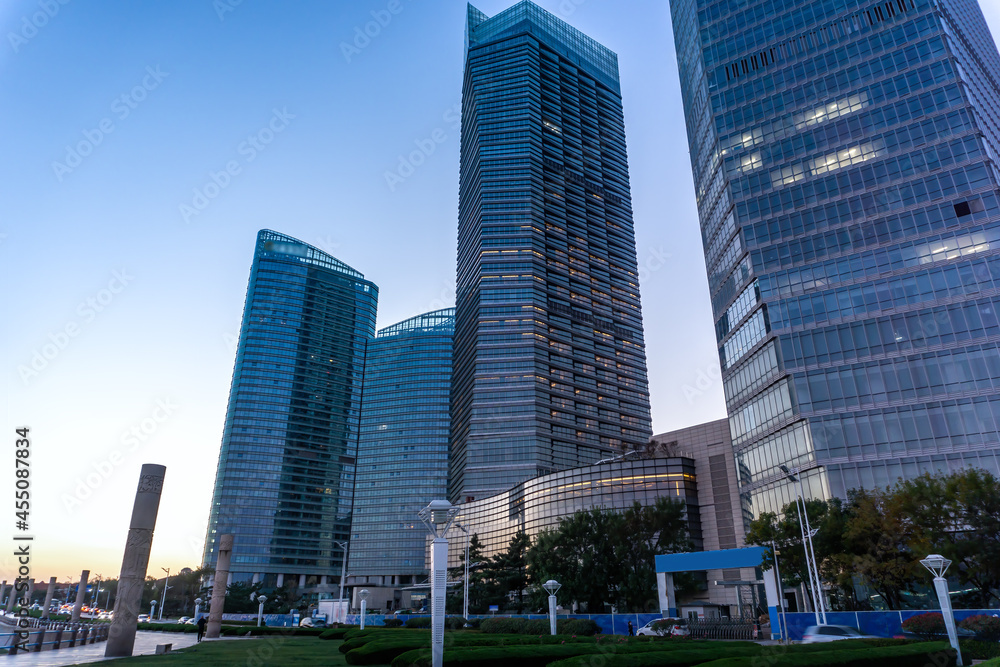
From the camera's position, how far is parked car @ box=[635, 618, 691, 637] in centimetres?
4605

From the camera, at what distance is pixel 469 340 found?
18800 cm

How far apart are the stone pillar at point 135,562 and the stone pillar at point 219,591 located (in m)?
25.9

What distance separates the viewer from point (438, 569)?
960 inches

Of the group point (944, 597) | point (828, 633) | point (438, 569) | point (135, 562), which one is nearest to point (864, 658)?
point (944, 597)

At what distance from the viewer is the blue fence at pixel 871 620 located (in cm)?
3682

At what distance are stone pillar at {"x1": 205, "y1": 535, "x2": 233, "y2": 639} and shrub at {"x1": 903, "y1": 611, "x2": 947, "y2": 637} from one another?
53.7 meters

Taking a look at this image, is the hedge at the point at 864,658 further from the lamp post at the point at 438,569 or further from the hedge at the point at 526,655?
the lamp post at the point at 438,569

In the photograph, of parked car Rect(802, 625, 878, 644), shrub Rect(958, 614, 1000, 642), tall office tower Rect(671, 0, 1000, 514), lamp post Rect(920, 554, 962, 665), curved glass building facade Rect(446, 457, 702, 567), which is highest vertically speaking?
tall office tower Rect(671, 0, 1000, 514)

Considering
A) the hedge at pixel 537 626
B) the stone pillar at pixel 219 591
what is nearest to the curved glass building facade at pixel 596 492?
the hedge at pixel 537 626

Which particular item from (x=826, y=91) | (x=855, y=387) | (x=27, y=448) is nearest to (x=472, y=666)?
(x=27, y=448)

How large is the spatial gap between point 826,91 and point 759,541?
64982mm

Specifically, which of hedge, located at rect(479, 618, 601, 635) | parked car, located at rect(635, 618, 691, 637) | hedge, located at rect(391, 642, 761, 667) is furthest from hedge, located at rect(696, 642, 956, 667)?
hedge, located at rect(479, 618, 601, 635)

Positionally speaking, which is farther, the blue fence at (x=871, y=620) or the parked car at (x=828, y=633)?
the blue fence at (x=871, y=620)

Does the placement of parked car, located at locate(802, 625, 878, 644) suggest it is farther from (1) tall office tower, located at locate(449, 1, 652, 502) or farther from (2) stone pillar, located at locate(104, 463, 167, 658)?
(1) tall office tower, located at locate(449, 1, 652, 502)
